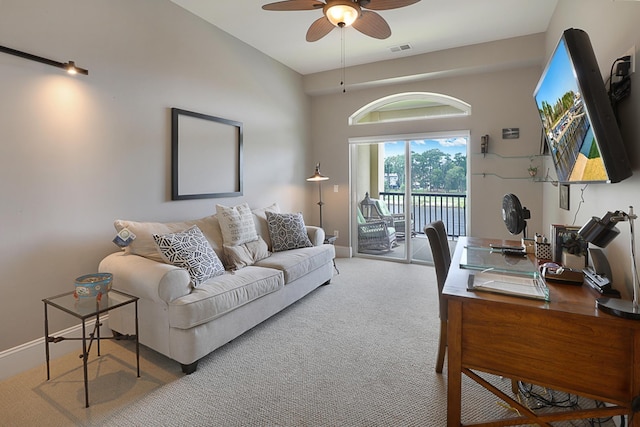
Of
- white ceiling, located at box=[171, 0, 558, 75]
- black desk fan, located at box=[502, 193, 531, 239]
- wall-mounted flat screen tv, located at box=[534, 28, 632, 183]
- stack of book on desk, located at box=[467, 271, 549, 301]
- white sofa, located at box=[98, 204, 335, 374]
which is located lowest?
white sofa, located at box=[98, 204, 335, 374]

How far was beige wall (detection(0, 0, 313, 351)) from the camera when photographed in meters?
2.19

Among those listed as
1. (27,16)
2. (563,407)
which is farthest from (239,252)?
(563,407)

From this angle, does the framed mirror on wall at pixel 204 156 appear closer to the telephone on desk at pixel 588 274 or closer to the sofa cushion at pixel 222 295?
the sofa cushion at pixel 222 295

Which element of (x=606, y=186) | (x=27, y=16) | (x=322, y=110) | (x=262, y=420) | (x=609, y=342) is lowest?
(x=262, y=420)

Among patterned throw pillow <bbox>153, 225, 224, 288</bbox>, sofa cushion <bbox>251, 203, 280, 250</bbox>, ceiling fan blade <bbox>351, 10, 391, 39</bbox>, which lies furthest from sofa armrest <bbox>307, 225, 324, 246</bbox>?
ceiling fan blade <bbox>351, 10, 391, 39</bbox>

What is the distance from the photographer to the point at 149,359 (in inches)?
92.7

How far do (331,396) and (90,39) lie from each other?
3145mm

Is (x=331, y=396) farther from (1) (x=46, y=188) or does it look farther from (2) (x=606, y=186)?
(1) (x=46, y=188)

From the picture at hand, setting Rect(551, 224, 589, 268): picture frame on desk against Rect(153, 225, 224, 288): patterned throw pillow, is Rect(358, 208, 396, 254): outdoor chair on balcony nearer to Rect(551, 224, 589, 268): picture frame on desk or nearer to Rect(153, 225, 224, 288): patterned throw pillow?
Rect(153, 225, 224, 288): patterned throw pillow

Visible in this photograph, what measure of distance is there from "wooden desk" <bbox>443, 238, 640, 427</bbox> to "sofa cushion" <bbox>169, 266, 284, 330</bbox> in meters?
1.56

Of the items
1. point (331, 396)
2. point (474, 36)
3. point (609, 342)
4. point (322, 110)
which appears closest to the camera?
point (609, 342)

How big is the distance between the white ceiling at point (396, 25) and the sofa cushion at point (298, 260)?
97.8 inches

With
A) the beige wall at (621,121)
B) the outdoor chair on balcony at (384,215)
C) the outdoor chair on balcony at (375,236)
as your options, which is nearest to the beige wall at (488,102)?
the outdoor chair on balcony at (384,215)

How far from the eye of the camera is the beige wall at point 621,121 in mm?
1512
